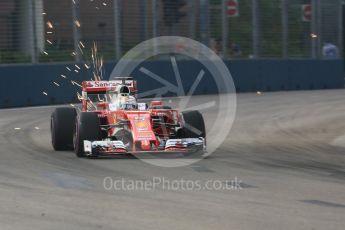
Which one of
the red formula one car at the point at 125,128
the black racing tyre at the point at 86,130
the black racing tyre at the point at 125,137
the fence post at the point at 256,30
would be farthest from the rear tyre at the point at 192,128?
the fence post at the point at 256,30

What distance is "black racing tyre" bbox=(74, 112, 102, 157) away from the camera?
11828 mm

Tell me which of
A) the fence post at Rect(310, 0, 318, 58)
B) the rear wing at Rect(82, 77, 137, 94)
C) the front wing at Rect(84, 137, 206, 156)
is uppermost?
the fence post at Rect(310, 0, 318, 58)

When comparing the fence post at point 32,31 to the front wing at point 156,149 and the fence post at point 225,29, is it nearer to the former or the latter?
the fence post at point 225,29

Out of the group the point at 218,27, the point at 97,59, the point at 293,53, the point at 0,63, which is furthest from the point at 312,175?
the point at 293,53

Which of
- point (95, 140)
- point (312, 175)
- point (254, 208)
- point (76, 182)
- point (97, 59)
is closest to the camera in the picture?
point (254, 208)

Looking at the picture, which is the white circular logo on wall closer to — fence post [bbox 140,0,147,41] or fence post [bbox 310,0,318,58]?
fence post [bbox 140,0,147,41]

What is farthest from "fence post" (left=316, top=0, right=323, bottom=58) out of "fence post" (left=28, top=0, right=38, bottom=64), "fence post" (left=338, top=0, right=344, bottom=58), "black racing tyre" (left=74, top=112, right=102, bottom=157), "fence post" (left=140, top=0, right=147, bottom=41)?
"black racing tyre" (left=74, top=112, right=102, bottom=157)

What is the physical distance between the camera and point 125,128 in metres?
12.3

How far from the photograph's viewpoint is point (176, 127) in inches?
493

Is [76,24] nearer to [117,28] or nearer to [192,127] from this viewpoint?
[117,28]

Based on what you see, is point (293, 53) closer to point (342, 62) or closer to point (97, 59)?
point (342, 62)

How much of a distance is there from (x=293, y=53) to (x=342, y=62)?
2.31 m

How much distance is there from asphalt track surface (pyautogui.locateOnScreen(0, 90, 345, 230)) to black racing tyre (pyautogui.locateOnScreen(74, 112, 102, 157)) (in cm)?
24

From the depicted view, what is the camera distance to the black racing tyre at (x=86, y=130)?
1183cm
